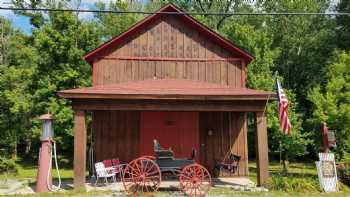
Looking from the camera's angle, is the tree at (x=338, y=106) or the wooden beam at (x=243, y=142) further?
the tree at (x=338, y=106)

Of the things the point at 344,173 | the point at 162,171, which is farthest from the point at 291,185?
the point at 162,171

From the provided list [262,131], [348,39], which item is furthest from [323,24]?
[262,131]

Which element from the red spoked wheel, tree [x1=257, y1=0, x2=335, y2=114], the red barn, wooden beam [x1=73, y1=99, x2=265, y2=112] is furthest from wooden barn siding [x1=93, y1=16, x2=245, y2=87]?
tree [x1=257, y1=0, x2=335, y2=114]

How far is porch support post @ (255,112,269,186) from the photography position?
1088cm

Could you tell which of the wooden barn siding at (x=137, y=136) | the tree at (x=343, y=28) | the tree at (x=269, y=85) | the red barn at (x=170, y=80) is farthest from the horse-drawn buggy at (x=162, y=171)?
the tree at (x=343, y=28)

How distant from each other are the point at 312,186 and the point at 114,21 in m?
21.7

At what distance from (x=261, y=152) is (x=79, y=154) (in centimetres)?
545

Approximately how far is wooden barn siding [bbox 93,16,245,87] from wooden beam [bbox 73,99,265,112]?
3028 mm

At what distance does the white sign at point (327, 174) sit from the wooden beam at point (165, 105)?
2.45 meters

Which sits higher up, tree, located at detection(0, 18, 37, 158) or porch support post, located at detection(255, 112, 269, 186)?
tree, located at detection(0, 18, 37, 158)

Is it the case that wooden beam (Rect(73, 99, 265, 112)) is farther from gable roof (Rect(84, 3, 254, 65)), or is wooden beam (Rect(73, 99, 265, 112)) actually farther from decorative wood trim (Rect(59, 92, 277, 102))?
gable roof (Rect(84, 3, 254, 65))

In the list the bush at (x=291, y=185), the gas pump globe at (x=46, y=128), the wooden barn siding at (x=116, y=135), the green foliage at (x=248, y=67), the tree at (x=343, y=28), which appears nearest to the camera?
the bush at (x=291, y=185)

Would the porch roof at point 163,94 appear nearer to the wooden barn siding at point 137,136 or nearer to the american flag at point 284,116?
the american flag at point 284,116

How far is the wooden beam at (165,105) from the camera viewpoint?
10.9 m
